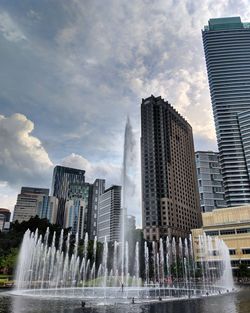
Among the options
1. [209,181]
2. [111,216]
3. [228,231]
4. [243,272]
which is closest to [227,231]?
[228,231]

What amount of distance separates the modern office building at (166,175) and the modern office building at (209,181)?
5.45 metres

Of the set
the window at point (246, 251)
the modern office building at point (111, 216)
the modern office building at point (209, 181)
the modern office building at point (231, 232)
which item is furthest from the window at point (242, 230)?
the modern office building at point (111, 216)

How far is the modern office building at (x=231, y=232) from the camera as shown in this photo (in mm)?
72375

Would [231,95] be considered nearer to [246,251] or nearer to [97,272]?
[246,251]

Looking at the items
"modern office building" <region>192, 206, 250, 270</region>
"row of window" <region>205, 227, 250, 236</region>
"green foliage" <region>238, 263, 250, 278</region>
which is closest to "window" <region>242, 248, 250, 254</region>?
"modern office building" <region>192, 206, 250, 270</region>

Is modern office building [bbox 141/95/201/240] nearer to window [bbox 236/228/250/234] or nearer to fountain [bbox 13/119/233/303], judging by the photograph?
fountain [bbox 13/119/233/303]

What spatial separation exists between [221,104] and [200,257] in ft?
349

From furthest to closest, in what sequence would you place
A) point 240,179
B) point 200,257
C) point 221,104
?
point 221,104 < point 240,179 < point 200,257

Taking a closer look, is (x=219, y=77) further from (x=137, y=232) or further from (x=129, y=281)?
(x=129, y=281)

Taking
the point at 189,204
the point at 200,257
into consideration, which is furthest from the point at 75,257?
the point at 189,204

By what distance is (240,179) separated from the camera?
466 ft

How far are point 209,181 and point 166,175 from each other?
33.2 m

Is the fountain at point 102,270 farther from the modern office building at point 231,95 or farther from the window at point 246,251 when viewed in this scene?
the modern office building at point 231,95

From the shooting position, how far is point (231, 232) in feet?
252
